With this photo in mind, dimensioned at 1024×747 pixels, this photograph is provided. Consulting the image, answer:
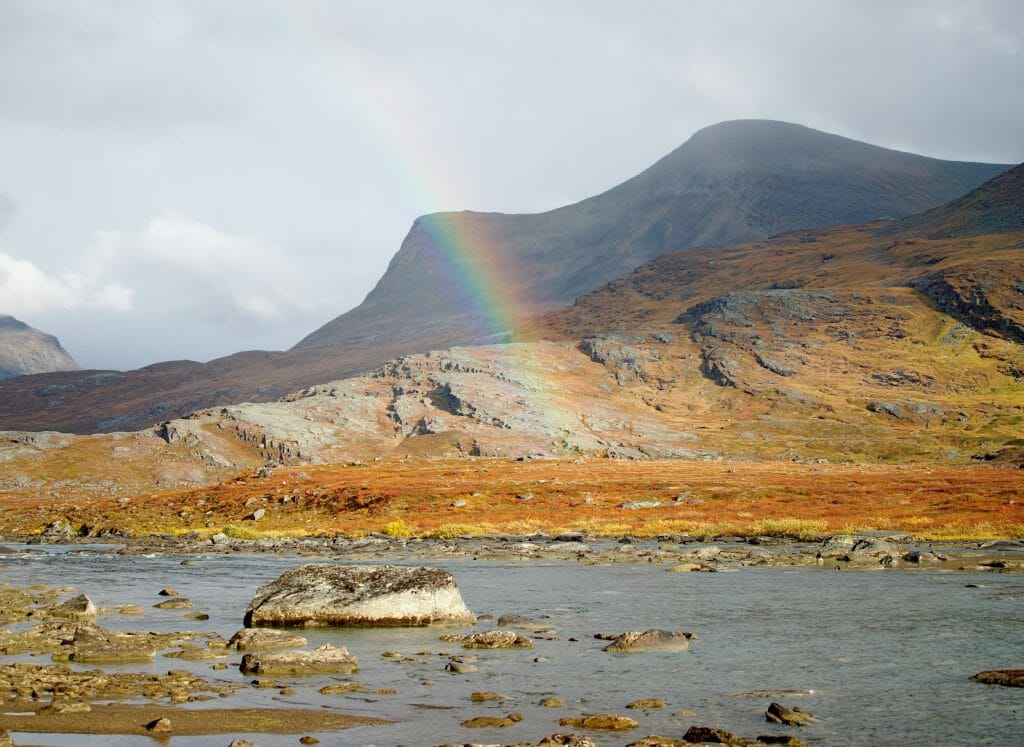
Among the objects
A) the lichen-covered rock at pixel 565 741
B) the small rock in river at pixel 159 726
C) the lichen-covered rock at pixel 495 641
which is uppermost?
the small rock in river at pixel 159 726

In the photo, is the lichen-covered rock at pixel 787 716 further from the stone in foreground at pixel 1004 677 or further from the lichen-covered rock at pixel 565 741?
the stone in foreground at pixel 1004 677

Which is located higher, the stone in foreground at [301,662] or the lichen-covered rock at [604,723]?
the stone in foreground at [301,662]

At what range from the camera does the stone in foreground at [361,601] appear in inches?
1047

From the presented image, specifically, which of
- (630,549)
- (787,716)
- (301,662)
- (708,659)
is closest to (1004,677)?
(787,716)

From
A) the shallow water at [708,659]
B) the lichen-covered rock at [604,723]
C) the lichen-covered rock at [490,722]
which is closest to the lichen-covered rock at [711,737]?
the shallow water at [708,659]

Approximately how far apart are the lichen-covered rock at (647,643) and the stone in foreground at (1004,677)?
6915mm

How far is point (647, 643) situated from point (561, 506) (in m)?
59.7

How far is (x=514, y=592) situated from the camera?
3653 centimetres

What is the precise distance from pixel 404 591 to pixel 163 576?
2214cm

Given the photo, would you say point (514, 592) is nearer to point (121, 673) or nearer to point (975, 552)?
point (121, 673)

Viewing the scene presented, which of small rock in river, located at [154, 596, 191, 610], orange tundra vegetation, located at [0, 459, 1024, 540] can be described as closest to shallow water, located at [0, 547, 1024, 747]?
small rock in river, located at [154, 596, 191, 610]

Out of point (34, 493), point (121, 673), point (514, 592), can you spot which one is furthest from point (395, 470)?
point (121, 673)

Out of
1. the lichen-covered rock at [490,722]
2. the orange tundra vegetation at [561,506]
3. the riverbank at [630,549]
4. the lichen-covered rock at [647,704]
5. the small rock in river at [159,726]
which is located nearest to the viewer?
the small rock in river at [159,726]

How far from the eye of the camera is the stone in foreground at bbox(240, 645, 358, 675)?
64.2 feet
